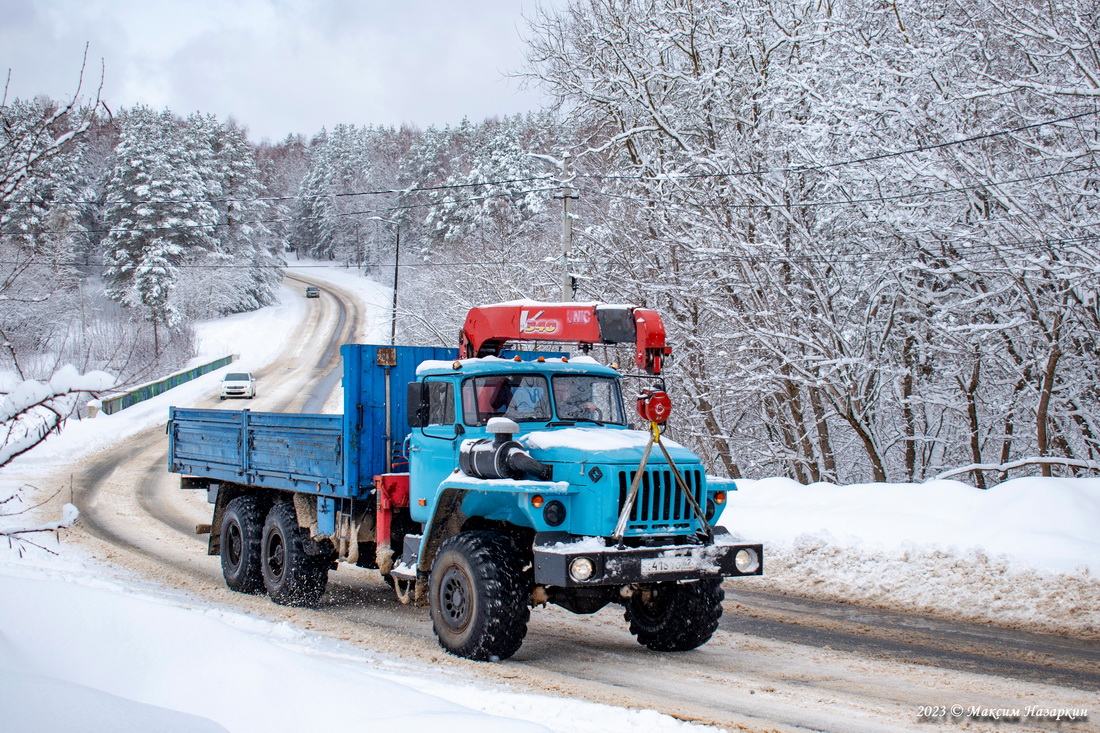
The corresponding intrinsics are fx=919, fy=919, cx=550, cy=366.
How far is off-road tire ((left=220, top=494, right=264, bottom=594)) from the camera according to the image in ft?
35.0

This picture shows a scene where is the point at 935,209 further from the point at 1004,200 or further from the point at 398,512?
the point at 398,512

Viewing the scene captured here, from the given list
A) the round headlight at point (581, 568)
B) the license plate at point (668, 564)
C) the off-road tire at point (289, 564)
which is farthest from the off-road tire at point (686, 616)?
the off-road tire at point (289, 564)

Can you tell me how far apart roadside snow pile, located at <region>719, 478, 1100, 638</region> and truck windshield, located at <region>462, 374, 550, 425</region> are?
3980 millimetres

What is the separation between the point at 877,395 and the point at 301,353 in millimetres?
48236

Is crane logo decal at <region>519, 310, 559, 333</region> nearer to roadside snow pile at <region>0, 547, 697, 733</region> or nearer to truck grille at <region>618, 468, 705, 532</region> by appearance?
truck grille at <region>618, 468, 705, 532</region>

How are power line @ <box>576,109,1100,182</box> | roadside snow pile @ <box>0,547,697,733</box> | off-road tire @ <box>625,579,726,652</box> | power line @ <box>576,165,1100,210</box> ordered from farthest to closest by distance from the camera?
power line @ <box>576,165,1100,210</box>, power line @ <box>576,109,1100,182</box>, off-road tire @ <box>625,579,726,652</box>, roadside snow pile @ <box>0,547,697,733</box>

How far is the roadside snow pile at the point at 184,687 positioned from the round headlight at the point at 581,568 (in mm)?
1010

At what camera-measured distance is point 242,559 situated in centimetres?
1070

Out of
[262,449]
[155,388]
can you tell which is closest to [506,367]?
[262,449]

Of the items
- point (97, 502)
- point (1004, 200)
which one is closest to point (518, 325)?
point (1004, 200)

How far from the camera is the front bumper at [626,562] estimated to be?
6.70m

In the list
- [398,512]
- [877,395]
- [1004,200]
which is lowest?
[398,512]

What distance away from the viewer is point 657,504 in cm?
719

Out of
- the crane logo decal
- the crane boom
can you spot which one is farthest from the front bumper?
the crane logo decal
